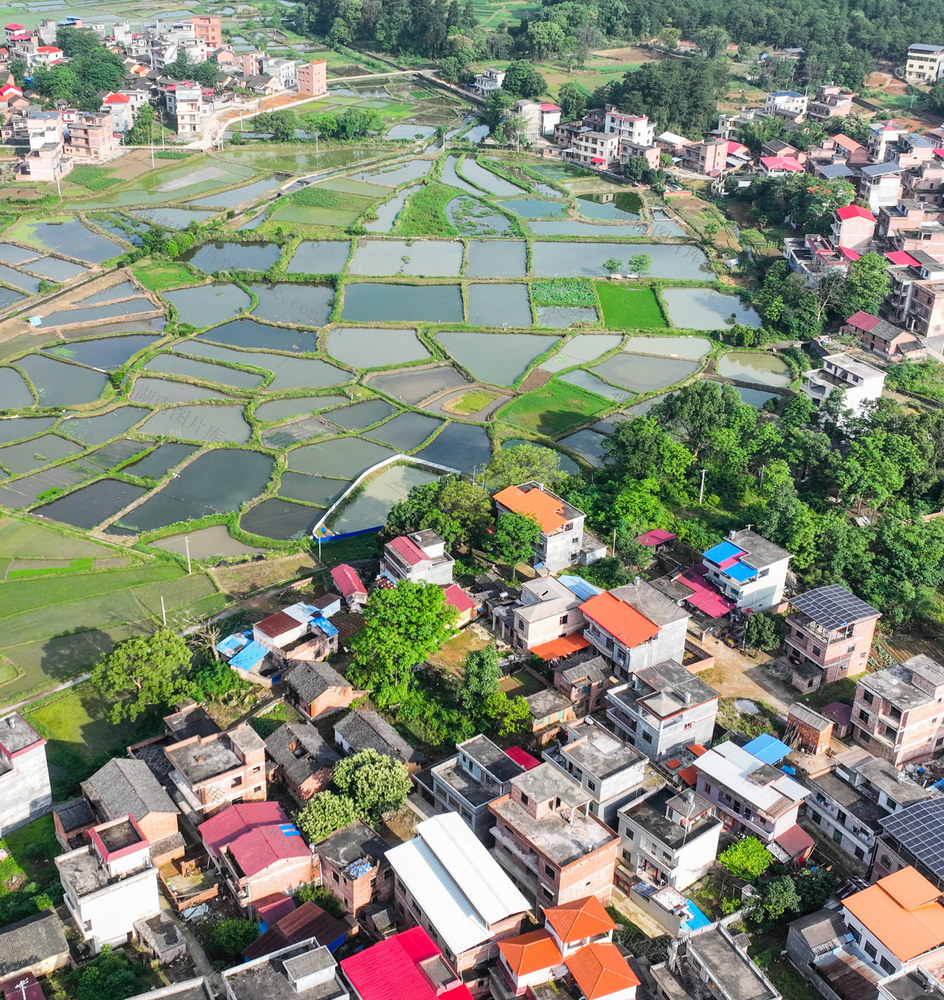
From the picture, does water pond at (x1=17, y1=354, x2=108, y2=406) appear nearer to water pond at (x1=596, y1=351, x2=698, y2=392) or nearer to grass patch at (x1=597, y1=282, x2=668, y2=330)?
water pond at (x1=596, y1=351, x2=698, y2=392)

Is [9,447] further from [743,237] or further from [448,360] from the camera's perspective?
[743,237]

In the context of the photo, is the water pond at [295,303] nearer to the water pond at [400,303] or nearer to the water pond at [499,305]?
the water pond at [400,303]

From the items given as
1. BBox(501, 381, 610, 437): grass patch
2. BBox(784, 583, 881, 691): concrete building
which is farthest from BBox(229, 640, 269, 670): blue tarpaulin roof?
BBox(501, 381, 610, 437): grass patch

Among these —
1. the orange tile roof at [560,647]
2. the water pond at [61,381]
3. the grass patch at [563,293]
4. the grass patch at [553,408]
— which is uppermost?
the grass patch at [563,293]

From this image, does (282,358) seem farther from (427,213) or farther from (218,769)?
(218,769)

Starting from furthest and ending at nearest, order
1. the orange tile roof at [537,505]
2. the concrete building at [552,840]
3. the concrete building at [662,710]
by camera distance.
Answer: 1. the orange tile roof at [537,505]
2. the concrete building at [662,710]
3. the concrete building at [552,840]

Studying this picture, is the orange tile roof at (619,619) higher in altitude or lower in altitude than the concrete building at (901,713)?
higher

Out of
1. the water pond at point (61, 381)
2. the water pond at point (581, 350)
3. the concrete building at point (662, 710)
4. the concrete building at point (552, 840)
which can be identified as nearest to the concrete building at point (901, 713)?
the concrete building at point (662, 710)

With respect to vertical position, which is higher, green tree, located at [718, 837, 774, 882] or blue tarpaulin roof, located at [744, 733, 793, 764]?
blue tarpaulin roof, located at [744, 733, 793, 764]
